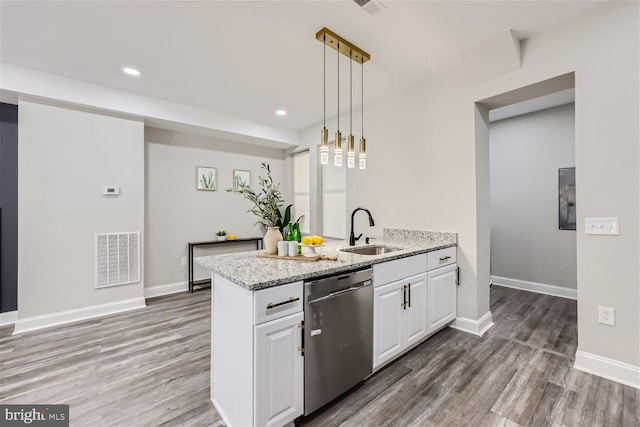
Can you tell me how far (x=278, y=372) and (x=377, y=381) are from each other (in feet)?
3.04

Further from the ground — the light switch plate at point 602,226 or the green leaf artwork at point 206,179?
the green leaf artwork at point 206,179

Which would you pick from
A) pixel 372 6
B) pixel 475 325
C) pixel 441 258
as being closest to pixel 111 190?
pixel 372 6

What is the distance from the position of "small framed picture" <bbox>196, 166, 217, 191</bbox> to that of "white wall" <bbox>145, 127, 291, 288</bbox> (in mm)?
64

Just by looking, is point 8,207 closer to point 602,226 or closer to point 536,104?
point 602,226

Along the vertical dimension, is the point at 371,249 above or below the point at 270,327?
above

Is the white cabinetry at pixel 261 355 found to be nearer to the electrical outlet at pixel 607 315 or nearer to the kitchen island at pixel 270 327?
the kitchen island at pixel 270 327

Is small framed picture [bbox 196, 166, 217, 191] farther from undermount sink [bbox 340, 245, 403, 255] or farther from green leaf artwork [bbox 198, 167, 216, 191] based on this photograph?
undermount sink [bbox 340, 245, 403, 255]

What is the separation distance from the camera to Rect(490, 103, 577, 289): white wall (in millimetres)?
3707

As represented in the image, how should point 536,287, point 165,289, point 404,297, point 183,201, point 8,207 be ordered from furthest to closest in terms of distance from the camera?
point 183,201 < point 165,289 < point 536,287 < point 8,207 < point 404,297

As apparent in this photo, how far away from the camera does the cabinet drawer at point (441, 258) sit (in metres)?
2.49

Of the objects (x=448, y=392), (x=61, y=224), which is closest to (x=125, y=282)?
(x=61, y=224)

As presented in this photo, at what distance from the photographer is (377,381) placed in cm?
196

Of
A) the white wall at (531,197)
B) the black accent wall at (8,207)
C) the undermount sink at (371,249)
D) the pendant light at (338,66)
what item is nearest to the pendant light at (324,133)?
the pendant light at (338,66)

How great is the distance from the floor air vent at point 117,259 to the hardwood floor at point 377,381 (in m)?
0.61
